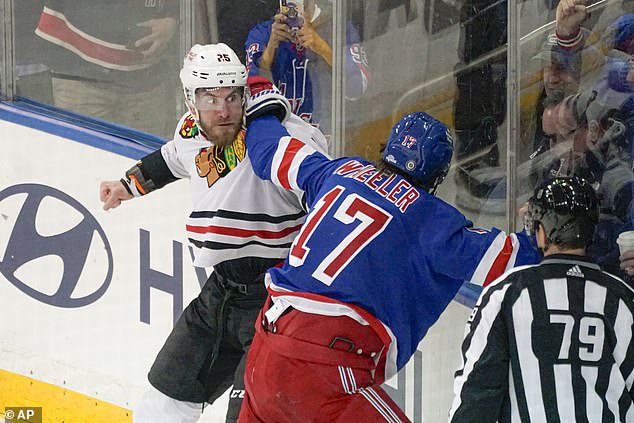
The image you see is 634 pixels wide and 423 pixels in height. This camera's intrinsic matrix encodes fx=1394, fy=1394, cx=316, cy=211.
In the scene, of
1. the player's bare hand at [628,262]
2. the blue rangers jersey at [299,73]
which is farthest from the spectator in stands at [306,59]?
the player's bare hand at [628,262]

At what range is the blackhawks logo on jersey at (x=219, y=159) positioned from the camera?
350 centimetres

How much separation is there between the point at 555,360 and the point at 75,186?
2.32 m

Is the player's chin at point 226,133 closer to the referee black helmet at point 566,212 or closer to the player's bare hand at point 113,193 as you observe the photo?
the player's bare hand at point 113,193

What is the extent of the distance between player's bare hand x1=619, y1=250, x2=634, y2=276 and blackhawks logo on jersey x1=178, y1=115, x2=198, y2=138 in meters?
1.18

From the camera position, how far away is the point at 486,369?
2549 millimetres

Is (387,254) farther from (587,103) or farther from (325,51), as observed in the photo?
(325,51)

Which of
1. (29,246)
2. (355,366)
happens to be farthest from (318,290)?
(29,246)

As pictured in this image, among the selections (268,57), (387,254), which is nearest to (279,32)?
(268,57)

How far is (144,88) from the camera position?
4371mm

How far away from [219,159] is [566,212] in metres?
1.21

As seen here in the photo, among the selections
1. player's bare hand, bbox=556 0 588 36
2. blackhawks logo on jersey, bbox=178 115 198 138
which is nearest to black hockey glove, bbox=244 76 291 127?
blackhawks logo on jersey, bbox=178 115 198 138

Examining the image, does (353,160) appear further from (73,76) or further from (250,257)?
(73,76)

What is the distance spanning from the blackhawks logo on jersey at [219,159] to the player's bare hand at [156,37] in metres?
0.77

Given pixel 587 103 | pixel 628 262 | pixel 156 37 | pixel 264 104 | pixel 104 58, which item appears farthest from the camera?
pixel 104 58
